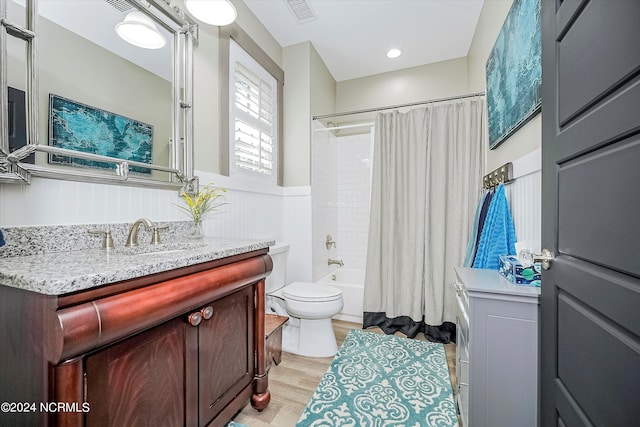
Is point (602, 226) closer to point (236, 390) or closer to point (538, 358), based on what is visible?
point (538, 358)

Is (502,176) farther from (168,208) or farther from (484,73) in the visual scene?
(168,208)

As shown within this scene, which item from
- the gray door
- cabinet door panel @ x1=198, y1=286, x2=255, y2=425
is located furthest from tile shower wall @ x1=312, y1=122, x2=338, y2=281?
the gray door

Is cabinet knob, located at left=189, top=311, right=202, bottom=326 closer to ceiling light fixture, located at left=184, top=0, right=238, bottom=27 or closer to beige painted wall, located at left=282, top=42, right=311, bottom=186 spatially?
ceiling light fixture, located at left=184, top=0, right=238, bottom=27

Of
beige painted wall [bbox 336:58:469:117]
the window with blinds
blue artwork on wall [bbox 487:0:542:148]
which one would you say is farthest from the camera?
beige painted wall [bbox 336:58:469:117]

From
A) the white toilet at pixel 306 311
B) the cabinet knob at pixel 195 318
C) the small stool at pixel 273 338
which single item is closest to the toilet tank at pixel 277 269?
the white toilet at pixel 306 311

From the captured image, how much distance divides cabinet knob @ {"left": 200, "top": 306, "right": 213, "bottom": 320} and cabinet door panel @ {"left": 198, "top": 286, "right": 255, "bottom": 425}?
0.12ft

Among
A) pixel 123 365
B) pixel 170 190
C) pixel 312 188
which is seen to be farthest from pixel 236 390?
pixel 312 188

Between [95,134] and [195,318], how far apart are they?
0.92 metres

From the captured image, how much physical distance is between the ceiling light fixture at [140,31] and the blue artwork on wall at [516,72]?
1.81 m

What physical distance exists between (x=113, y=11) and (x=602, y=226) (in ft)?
6.39

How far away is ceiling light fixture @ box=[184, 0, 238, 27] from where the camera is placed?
153 centimetres

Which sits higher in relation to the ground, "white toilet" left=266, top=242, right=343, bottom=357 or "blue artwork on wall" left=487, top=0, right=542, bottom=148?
"blue artwork on wall" left=487, top=0, right=542, bottom=148

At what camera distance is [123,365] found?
0.78 m

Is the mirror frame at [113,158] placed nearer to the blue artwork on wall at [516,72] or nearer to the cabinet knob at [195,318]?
the cabinet knob at [195,318]
